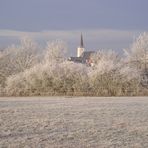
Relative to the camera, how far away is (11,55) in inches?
2616

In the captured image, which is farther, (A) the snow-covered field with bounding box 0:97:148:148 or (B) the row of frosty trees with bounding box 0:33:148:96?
(B) the row of frosty trees with bounding box 0:33:148:96

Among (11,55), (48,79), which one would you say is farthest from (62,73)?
(11,55)

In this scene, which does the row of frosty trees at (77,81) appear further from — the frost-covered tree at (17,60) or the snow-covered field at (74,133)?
the snow-covered field at (74,133)

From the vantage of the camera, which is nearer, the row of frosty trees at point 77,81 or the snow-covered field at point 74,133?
the snow-covered field at point 74,133

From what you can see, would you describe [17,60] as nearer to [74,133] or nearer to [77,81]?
[77,81]

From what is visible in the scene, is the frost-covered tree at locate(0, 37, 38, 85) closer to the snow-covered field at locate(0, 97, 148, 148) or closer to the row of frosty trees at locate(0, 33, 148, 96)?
the row of frosty trees at locate(0, 33, 148, 96)

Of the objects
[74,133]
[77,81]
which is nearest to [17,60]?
[77,81]

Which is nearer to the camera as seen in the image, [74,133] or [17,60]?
[74,133]

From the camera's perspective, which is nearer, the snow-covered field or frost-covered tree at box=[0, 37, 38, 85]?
→ the snow-covered field

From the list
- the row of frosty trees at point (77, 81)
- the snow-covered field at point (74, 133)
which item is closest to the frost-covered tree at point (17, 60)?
the row of frosty trees at point (77, 81)

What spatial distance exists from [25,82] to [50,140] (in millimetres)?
38458

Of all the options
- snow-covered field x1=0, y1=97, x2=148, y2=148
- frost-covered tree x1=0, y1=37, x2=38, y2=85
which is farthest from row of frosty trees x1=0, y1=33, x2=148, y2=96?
snow-covered field x1=0, y1=97, x2=148, y2=148

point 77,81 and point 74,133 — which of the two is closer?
point 74,133

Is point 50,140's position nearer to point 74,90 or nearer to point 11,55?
point 74,90
